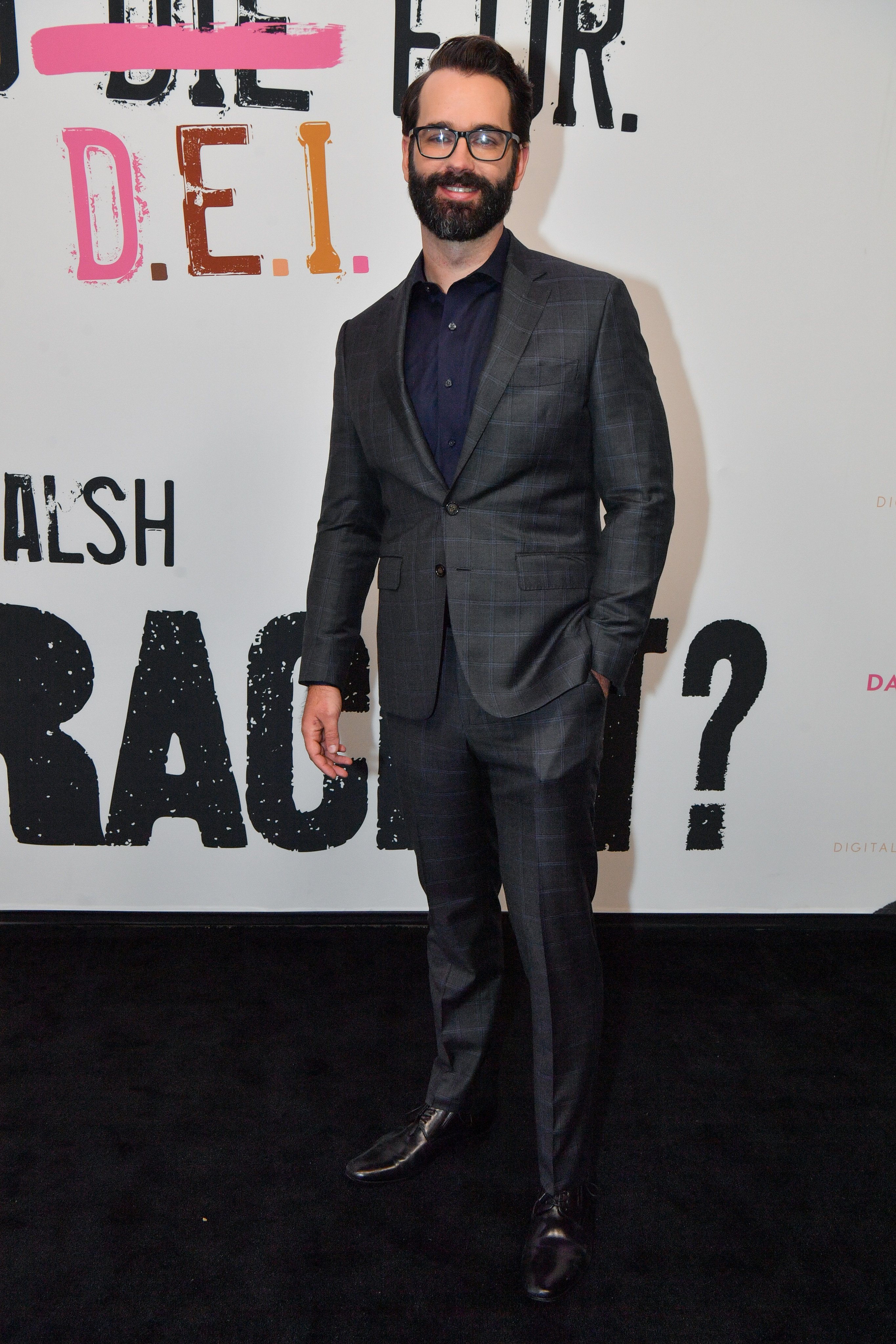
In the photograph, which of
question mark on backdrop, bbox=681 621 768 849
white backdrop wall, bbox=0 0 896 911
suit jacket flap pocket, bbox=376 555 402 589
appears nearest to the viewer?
suit jacket flap pocket, bbox=376 555 402 589

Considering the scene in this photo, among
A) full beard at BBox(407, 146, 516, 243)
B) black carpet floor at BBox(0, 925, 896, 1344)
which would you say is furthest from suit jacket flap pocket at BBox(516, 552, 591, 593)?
black carpet floor at BBox(0, 925, 896, 1344)

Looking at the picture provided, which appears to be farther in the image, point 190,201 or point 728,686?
point 728,686

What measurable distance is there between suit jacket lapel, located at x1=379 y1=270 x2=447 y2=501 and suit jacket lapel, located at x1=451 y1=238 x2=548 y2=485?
0.15ft

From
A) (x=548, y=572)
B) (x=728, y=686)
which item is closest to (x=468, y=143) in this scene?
(x=548, y=572)

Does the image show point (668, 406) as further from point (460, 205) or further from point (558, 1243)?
point (558, 1243)

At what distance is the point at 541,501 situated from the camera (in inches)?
51.9

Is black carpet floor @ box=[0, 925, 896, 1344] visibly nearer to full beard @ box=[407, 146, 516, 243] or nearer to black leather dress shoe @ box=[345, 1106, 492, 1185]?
black leather dress shoe @ box=[345, 1106, 492, 1185]

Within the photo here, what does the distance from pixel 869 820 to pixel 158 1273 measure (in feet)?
6.03

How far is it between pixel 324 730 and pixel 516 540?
0.46m

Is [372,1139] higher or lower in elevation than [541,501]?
lower

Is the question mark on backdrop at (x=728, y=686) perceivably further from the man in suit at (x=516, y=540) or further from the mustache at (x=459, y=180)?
the mustache at (x=459, y=180)

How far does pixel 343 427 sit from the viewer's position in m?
1.50

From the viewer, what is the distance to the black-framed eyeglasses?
1.30 meters

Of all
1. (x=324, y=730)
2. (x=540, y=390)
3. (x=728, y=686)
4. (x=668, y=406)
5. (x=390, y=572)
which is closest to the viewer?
(x=540, y=390)
